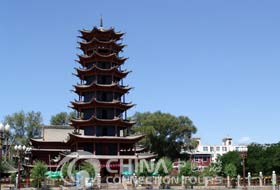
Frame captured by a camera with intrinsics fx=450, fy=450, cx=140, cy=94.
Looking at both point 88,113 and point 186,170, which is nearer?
point 186,170

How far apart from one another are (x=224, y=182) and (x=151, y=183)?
9532 millimetres

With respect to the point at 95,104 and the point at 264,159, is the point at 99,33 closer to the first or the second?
the point at 95,104

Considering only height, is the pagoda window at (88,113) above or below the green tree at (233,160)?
above

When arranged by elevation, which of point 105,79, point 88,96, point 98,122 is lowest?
point 98,122

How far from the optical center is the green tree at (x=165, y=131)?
74.6m

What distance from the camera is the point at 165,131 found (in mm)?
76500

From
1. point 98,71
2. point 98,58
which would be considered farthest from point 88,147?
point 98,58

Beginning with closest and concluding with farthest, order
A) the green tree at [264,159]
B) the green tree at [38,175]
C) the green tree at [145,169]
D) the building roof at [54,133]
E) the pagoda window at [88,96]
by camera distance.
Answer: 1. the green tree at [38,175]
2. the green tree at [145,169]
3. the pagoda window at [88,96]
4. the green tree at [264,159]
5. the building roof at [54,133]

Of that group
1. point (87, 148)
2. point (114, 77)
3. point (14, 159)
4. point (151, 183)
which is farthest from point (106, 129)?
point (14, 159)

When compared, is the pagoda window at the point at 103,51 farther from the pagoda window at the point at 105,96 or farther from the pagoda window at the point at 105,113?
the pagoda window at the point at 105,113

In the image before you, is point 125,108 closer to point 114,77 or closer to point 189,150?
point 114,77

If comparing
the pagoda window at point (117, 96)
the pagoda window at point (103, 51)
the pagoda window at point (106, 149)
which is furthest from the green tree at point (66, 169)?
the pagoda window at point (103, 51)

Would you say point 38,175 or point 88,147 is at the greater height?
point 88,147

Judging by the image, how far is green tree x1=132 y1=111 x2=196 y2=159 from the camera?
74.6 metres
